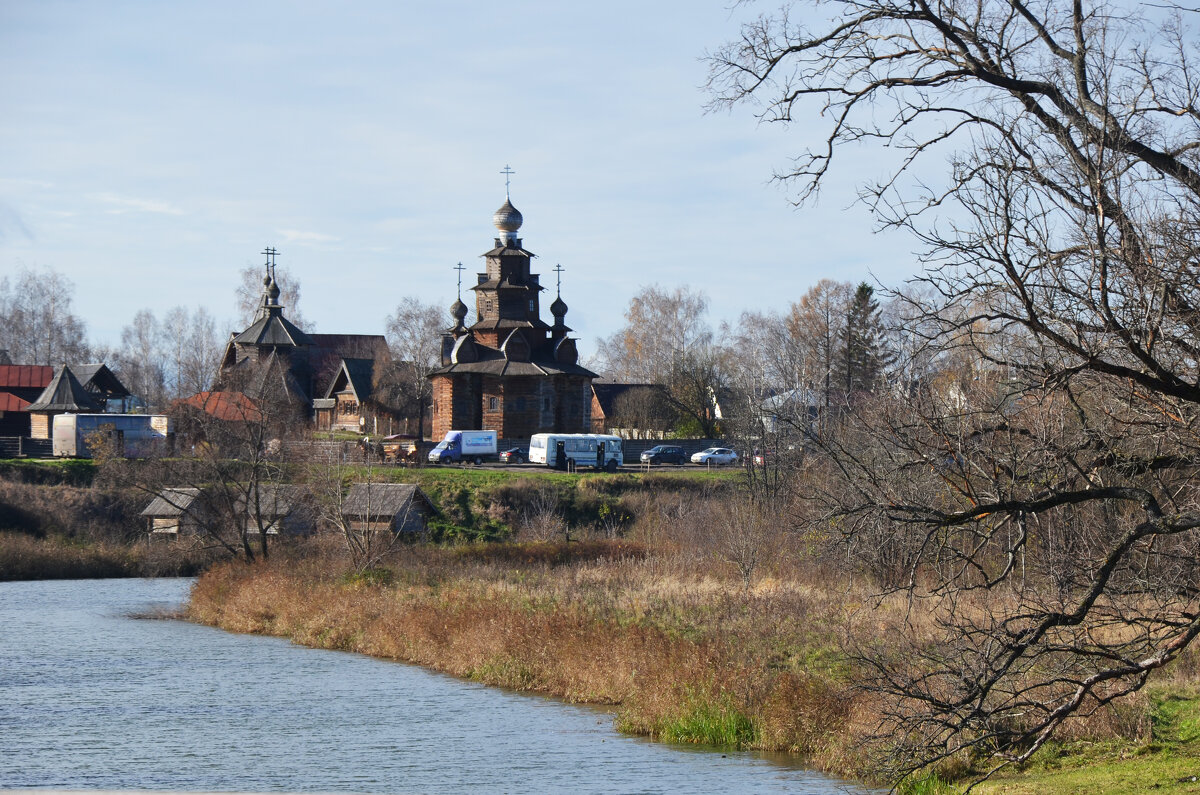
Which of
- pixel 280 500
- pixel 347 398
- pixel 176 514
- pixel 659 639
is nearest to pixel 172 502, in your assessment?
pixel 280 500

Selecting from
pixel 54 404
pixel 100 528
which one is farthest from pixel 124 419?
pixel 100 528

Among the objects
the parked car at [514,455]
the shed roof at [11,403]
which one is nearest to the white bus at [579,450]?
the parked car at [514,455]

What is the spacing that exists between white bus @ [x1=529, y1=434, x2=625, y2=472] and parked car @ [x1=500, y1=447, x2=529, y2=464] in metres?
2.60

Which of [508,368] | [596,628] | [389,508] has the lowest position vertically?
[596,628]

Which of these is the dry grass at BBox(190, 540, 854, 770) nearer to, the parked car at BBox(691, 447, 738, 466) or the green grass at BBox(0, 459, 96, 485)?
the green grass at BBox(0, 459, 96, 485)

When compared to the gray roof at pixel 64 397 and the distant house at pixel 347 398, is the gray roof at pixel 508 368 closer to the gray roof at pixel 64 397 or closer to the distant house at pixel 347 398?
the distant house at pixel 347 398

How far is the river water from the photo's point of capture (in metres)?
16.5

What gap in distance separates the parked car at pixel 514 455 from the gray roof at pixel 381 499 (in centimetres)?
1857

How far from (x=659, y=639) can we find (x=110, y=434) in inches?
1938

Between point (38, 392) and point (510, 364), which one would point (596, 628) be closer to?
point (510, 364)

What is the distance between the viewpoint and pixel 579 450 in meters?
63.5

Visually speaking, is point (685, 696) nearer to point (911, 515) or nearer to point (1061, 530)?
point (1061, 530)

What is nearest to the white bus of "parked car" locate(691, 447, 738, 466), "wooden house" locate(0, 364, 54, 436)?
"parked car" locate(691, 447, 738, 466)

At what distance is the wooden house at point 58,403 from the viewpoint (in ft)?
244
